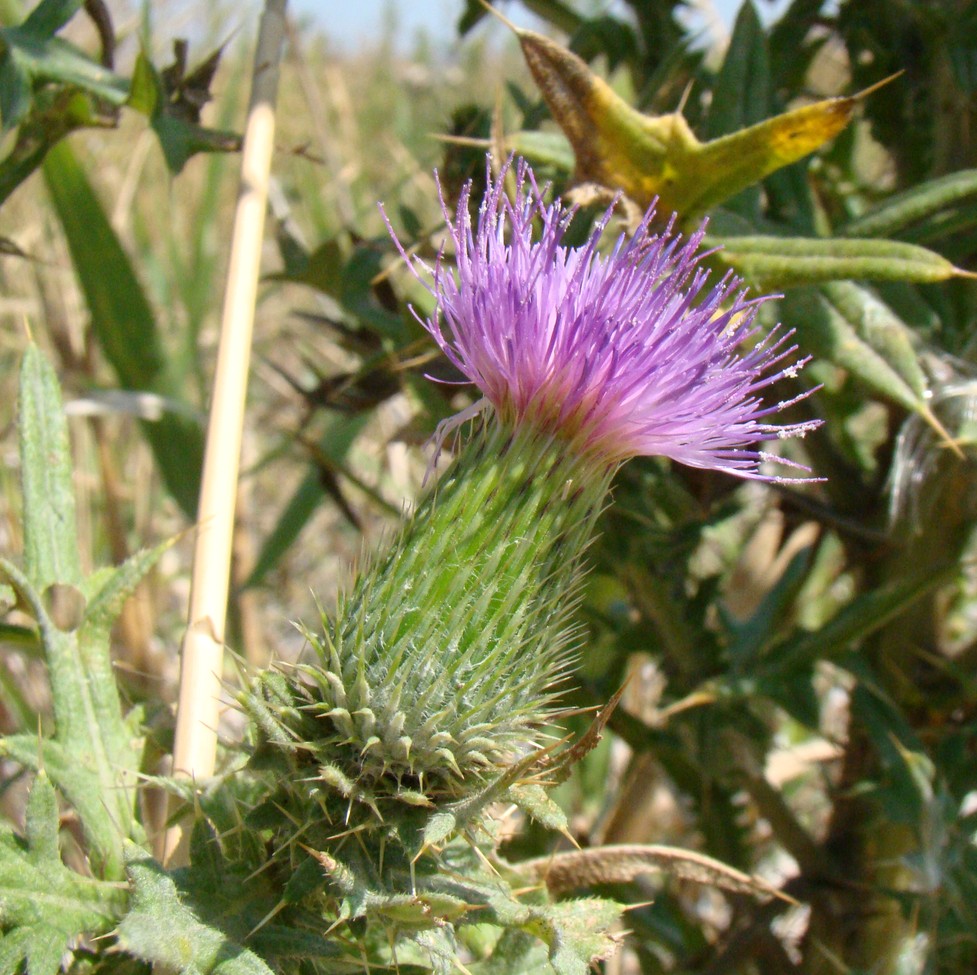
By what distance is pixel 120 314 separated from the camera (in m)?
2.59

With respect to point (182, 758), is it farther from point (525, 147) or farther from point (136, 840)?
point (525, 147)

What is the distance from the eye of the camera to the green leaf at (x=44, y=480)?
4.41ft

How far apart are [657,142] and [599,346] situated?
0.45 m

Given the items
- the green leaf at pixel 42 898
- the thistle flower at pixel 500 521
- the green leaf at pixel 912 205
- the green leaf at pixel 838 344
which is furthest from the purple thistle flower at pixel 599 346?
the green leaf at pixel 42 898

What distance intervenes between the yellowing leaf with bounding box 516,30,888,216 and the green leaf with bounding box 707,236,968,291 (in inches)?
3.7

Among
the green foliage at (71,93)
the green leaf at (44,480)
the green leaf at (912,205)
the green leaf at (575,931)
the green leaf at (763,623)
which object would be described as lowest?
the green leaf at (575,931)

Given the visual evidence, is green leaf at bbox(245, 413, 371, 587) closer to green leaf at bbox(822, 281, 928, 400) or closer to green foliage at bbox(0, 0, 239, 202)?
green foliage at bbox(0, 0, 239, 202)

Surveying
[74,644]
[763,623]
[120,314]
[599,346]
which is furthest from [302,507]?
[599,346]

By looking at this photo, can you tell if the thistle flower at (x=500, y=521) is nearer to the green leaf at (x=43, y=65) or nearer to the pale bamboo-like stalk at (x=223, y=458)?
the pale bamboo-like stalk at (x=223, y=458)

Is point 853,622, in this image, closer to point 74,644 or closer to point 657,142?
point 657,142

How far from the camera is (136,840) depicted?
1.26 meters

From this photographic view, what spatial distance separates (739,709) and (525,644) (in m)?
0.81

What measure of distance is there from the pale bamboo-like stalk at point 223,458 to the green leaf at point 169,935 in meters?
0.17

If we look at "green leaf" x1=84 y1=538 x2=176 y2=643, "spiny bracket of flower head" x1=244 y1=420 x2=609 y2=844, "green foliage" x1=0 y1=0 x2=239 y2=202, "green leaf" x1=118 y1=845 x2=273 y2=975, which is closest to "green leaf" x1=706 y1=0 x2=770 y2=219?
"spiny bracket of flower head" x1=244 y1=420 x2=609 y2=844
